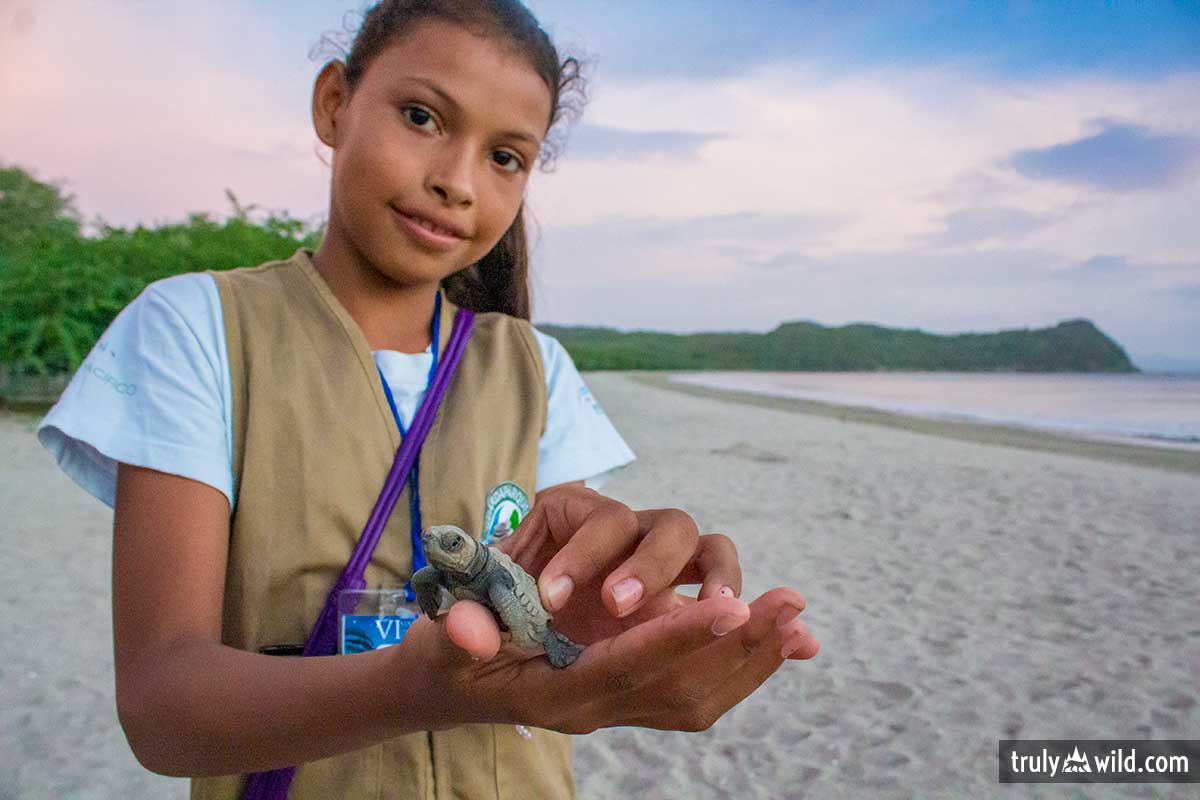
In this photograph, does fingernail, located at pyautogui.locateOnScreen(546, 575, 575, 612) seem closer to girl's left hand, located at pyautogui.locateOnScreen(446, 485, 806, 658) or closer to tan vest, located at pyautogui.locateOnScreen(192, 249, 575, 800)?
girl's left hand, located at pyautogui.locateOnScreen(446, 485, 806, 658)

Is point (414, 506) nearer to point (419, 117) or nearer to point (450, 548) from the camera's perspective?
point (450, 548)

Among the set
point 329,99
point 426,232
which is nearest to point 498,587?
point 426,232

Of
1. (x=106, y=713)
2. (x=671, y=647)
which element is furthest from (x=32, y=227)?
(x=671, y=647)

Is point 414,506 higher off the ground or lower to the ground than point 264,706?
higher

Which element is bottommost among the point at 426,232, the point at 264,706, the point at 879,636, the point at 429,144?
the point at 879,636

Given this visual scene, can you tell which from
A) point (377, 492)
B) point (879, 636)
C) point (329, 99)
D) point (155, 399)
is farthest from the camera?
point (879, 636)

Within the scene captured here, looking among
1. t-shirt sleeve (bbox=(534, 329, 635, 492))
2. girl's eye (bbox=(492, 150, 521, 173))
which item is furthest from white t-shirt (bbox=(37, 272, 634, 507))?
t-shirt sleeve (bbox=(534, 329, 635, 492))

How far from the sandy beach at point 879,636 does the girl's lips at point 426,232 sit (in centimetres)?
280

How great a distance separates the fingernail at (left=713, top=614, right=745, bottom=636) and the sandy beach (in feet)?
9.77

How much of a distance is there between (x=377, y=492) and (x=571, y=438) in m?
0.51

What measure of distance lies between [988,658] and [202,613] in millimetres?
4963

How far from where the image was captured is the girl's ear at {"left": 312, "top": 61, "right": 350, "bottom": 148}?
5.64 ft

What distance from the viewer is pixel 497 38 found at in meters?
1.55

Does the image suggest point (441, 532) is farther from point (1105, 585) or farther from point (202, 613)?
point (1105, 585)
